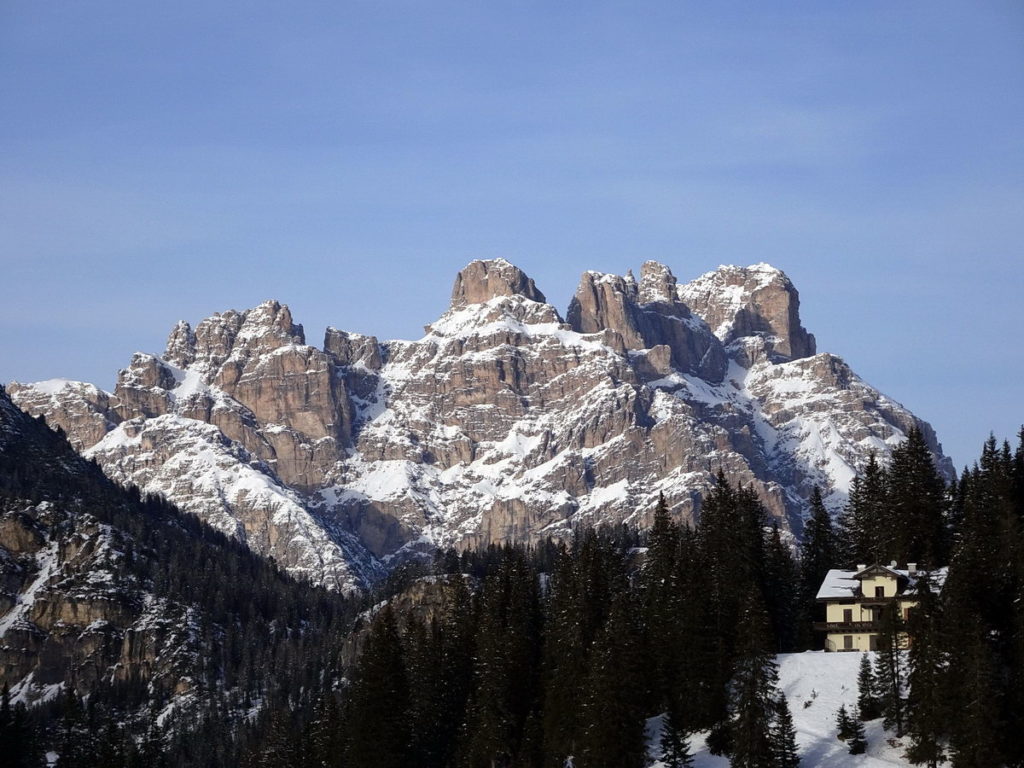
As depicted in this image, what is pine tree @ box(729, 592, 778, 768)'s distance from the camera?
4444 inches

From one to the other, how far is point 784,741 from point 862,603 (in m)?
23.9

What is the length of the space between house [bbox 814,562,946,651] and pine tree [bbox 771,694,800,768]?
1917 centimetres

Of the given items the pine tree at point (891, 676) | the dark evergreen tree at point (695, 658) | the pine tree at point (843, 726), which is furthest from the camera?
the dark evergreen tree at point (695, 658)

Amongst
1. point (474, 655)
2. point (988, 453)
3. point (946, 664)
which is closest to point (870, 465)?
point (988, 453)

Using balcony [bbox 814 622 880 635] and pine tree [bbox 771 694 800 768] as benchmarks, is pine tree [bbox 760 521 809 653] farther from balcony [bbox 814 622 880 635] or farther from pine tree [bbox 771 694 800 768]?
pine tree [bbox 771 694 800 768]

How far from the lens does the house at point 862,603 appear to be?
13200 centimetres

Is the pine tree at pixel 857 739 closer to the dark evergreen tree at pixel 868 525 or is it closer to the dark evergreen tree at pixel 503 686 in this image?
the dark evergreen tree at pixel 868 525

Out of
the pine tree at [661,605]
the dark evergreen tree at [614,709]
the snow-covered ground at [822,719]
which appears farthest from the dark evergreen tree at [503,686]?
the snow-covered ground at [822,719]

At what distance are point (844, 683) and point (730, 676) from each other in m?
8.36

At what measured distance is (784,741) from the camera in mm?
111938

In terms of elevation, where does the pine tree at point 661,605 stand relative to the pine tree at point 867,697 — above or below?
above

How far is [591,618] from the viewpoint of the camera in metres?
141

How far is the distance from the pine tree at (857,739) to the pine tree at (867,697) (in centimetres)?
120

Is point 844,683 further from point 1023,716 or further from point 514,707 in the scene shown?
point 514,707
